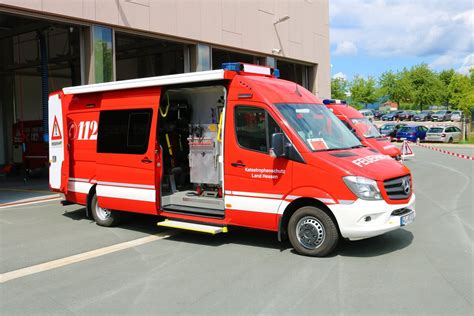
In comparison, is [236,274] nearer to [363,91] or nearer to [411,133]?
[411,133]

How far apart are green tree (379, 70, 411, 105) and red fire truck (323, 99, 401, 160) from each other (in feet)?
220

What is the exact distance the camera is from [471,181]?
1477 cm

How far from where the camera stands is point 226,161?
721 centimetres

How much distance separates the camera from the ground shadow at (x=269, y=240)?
22.2ft

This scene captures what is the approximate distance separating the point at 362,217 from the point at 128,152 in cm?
431

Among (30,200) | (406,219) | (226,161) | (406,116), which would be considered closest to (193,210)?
(226,161)

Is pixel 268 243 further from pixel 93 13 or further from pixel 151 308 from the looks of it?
pixel 93 13

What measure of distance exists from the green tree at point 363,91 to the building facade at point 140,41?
61199 mm

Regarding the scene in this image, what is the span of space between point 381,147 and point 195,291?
10.9m

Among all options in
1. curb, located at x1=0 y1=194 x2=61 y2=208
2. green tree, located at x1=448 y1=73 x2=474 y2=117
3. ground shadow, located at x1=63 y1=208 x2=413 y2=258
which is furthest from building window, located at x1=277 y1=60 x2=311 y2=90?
green tree, located at x1=448 y1=73 x2=474 y2=117

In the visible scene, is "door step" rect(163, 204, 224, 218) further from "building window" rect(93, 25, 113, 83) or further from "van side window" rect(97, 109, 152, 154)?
"building window" rect(93, 25, 113, 83)

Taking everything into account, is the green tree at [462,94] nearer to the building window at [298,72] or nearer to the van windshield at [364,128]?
the building window at [298,72]

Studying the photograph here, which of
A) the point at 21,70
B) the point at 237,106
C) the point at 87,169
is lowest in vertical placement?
the point at 87,169

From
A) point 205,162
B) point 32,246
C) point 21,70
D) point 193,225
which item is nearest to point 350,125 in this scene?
point 205,162
